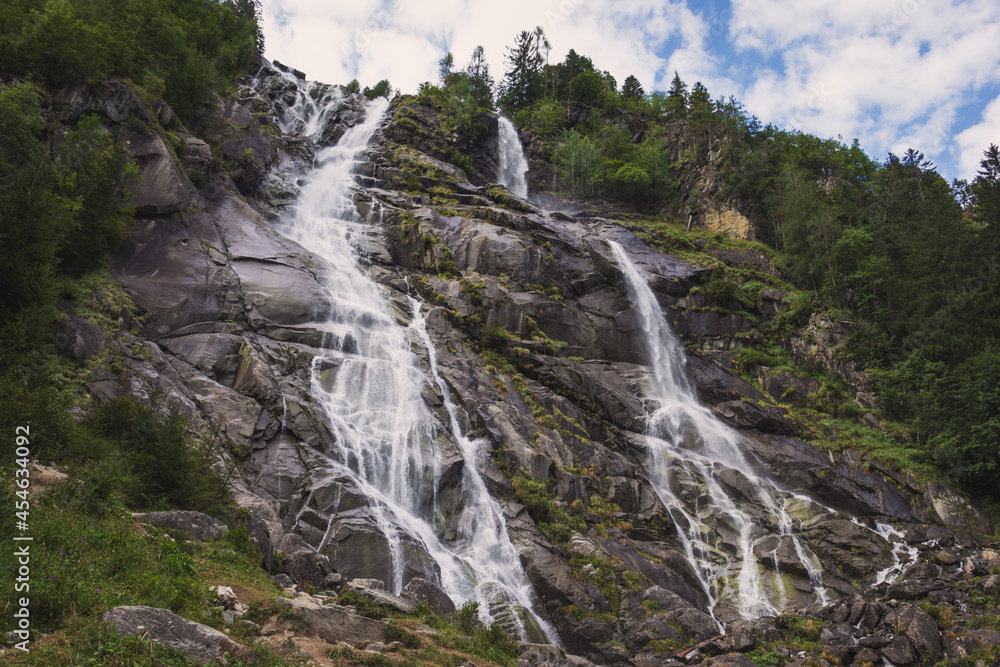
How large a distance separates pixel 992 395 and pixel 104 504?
101 feet

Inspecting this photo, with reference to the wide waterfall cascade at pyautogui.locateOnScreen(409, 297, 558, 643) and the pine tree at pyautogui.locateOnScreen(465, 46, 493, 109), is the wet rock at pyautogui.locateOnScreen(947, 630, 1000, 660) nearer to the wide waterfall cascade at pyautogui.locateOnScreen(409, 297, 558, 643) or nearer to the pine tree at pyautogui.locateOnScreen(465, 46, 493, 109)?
the wide waterfall cascade at pyautogui.locateOnScreen(409, 297, 558, 643)

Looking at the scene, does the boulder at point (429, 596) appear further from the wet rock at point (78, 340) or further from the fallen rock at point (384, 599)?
the wet rock at point (78, 340)

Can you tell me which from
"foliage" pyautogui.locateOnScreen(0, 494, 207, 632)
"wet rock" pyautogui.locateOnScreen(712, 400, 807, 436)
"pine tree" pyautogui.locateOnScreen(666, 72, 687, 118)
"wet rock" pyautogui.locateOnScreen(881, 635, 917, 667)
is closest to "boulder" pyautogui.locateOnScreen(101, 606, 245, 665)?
"foliage" pyautogui.locateOnScreen(0, 494, 207, 632)

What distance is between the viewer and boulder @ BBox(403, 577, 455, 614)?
38.0ft

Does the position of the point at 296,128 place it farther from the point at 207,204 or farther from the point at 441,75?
the point at 441,75

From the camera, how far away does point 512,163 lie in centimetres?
4950

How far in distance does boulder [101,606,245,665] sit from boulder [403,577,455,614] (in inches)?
272

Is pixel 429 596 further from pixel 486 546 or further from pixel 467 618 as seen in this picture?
pixel 486 546

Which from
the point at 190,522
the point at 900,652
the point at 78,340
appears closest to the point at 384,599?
the point at 190,522

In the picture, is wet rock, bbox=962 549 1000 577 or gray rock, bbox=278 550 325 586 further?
wet rock, bbox=962 549 1000 577

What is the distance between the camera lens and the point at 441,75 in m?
64.2

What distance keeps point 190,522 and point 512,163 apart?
149 ft

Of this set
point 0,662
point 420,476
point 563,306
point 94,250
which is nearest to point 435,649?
point 0,662

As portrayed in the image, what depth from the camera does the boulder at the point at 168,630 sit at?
188 inches
